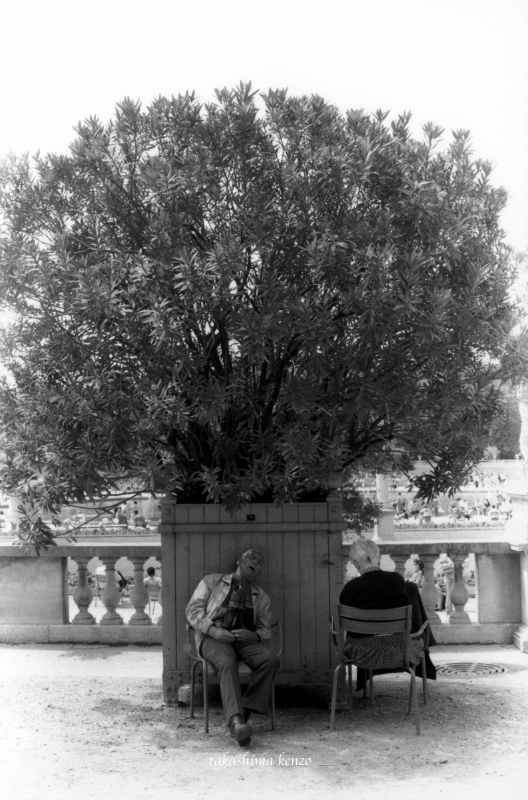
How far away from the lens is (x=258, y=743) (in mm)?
5480

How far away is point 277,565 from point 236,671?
1017 mm

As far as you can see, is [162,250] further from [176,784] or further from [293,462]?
[176,784]

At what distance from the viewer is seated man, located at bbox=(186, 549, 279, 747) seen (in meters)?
5.63

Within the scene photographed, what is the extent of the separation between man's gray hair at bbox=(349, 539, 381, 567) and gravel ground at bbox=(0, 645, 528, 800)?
107 cm

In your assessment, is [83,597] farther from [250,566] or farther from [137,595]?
[250,566]

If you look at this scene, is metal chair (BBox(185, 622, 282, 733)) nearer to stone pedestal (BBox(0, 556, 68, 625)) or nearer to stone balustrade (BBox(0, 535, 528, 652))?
stone balustrade (BBox(0, 535, 528, 652))

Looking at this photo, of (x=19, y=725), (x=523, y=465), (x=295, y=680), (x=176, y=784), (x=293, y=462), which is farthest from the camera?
(x=523, y=465)

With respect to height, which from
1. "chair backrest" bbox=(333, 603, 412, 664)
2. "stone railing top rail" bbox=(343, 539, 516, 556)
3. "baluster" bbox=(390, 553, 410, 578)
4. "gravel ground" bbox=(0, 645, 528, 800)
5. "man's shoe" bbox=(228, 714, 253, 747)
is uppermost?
"stone railing top rail" bbox=(343, 539, 516, 556)

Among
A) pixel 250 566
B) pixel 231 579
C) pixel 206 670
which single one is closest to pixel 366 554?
pixel 250 566

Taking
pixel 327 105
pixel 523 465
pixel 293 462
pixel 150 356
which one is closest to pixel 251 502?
pixel 293 462

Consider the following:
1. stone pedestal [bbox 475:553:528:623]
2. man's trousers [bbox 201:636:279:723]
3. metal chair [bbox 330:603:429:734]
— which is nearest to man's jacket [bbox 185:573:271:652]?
man's trousers [bbox 201:636:279:723]

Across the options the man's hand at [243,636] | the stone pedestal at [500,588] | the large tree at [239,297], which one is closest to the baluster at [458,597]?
the stone pedestal at [500,588]

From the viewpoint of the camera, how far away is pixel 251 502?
21.4 ft

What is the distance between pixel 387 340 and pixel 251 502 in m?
1.66
